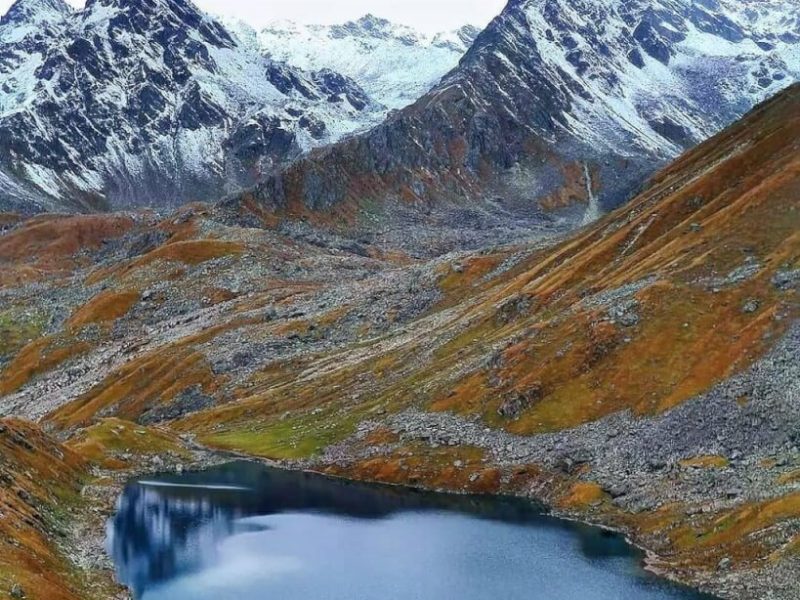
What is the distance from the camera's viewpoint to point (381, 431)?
142 m

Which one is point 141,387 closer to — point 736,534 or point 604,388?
point 604,388

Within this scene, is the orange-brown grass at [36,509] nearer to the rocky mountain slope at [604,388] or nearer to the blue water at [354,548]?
Result: the blue water at [354,548]

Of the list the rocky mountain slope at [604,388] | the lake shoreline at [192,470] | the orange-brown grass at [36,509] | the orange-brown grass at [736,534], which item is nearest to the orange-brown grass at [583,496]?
the rocky mountain slope at [604,388]

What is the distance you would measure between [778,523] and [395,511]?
167 feet

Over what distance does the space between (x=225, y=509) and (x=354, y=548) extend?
94.8 feet

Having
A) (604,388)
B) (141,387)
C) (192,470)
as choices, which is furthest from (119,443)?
(604,388)

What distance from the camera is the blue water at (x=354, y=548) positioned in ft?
286

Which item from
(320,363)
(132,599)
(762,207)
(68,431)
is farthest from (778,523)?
(68,431)

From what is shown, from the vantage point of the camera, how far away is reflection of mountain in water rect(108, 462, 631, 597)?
98.2 m

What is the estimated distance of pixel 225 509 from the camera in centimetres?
12438

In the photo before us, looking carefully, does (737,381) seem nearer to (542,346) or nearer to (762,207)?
(542,346)

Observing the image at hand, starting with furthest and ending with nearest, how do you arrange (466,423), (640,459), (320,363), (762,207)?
1. (320,363)
2. (762,207)
3. (466,423)
4. (640,459)

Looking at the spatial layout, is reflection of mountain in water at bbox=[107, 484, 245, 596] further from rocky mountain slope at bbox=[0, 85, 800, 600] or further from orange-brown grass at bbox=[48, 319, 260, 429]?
orange-brown grass at bbox=[48, 319, 260, 429]

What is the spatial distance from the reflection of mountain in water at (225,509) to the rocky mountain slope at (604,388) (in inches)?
172
